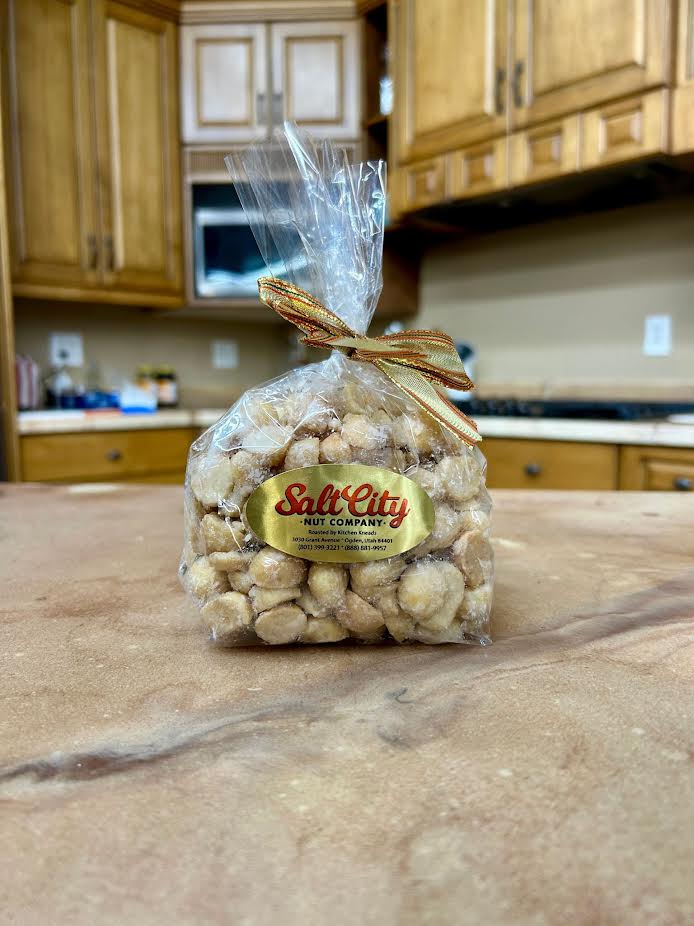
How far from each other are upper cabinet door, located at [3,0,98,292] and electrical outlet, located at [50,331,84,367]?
1.49 ft

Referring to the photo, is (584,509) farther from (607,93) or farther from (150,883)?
(607,93)

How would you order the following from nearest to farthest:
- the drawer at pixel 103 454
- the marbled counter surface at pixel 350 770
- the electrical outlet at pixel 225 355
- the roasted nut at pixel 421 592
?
1. the marbled counter surface at pixel 350 770
2. the roasted nut at pixel 421 592
3. the drawer at pixel 103 454
4. the electrical outlet at pixel 225 355

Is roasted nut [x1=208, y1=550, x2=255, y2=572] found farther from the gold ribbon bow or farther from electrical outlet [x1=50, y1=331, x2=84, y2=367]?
electrical outlet [x1=50, y1=331, x2=84, y2=367]

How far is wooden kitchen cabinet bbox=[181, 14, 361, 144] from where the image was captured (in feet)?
8.85

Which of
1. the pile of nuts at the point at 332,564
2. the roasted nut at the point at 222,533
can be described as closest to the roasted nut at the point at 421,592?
the pile of nuts at the point at 332,564

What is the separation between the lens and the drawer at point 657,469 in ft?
5.54

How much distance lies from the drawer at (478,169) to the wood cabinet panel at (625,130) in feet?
0.90

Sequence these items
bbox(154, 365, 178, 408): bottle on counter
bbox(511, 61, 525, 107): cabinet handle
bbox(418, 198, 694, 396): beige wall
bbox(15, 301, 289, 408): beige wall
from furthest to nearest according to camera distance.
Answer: bbox(154, 365, 178, 408): bottle on counter < bbox(15, 301, 289, 408): beige wall < bbox(418, 198, 694, 396): beige wall < bbox(511, 61, 525, 107): cabinet handle

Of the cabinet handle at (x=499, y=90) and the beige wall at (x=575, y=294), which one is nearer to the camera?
the cabinet handle at (x=499, y=90)

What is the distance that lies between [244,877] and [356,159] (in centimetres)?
283

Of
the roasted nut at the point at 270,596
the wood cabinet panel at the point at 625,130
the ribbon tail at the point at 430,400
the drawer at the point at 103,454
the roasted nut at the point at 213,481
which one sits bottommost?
the drawer at the point at 103,454

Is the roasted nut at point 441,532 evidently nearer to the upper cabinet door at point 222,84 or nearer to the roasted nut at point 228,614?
the roasted nut at point 228,614

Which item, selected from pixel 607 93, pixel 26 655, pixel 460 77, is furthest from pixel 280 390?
pixel 460 77

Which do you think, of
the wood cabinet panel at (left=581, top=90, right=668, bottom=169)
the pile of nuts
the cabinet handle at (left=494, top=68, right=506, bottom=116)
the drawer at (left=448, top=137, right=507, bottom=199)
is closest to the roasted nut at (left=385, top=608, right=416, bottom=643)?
the pile of nuts
